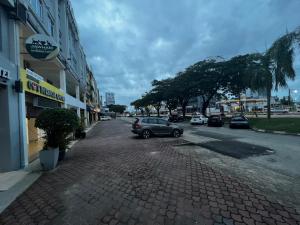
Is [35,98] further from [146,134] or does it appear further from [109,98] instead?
[109,98]

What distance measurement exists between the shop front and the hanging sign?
88 cm

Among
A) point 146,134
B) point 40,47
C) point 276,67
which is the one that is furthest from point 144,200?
point 276,67

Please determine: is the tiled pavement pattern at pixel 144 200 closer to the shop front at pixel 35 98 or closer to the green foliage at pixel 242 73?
the shop front at pixel 35 98

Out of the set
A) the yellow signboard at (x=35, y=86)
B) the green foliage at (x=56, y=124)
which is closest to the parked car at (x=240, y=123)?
the yellow signboard at (x=35, y=86)

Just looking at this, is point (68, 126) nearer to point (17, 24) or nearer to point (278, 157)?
point (17, 24)

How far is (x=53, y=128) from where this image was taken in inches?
312

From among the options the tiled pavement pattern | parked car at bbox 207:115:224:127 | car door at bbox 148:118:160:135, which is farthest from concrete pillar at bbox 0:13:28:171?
parked car at bbox 207:115:224:127

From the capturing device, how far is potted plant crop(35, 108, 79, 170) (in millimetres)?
7559

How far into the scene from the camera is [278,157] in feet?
27.4

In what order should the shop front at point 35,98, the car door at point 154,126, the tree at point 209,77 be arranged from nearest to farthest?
the shop front at point 35,98
the car door at point 154,126
the tree at point 209,77

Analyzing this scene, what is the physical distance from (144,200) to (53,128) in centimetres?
511

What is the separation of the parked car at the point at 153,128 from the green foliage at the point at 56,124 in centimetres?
822

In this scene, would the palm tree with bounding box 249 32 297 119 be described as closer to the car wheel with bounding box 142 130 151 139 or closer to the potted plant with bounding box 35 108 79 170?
the car wheel with bounding box 142 130 151 139

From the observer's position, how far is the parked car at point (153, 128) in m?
16.3
